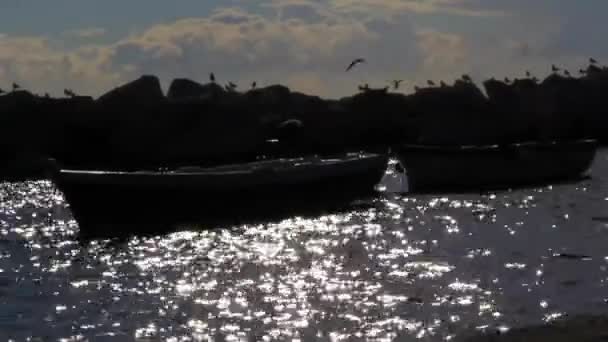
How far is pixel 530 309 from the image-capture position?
752 inches

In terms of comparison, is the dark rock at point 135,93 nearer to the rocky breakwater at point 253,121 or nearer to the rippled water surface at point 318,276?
the rocky breakwater at point 253,121

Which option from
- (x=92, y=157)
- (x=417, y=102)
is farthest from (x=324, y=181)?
(x=417, y=102)

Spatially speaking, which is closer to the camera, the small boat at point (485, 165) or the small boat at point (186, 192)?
the small boat at point (186, 192)

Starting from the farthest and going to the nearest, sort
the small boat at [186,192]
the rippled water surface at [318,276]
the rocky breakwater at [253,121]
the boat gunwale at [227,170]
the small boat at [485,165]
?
the rocky breakwater at [253,121] < the small boat at [485,165] < the boat gunwale at [227,170] < the small boat at [186,192] < the rippled water surface at [318,276]

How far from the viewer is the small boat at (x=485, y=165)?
4775 cm

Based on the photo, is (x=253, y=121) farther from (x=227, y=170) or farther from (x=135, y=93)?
(x=227, y=170)

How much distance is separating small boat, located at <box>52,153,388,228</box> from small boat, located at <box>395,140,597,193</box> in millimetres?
7633

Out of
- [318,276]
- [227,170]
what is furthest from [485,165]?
[318,276]

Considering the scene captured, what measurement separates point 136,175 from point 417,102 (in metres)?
65.5

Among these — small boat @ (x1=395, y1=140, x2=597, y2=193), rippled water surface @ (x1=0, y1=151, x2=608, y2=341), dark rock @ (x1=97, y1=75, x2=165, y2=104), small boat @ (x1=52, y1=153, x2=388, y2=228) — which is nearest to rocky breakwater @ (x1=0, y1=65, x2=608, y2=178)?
dark rock @ (x1=97, y1=75, x2=165, y2=104)

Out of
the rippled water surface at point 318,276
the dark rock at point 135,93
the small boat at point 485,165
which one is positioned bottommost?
the rippled water surface at point 318,276

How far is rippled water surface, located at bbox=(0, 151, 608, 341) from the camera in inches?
741

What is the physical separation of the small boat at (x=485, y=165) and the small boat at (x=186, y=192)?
7.63 metres

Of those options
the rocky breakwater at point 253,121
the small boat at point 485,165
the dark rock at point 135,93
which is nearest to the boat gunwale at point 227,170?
the small boat at point 485,165
